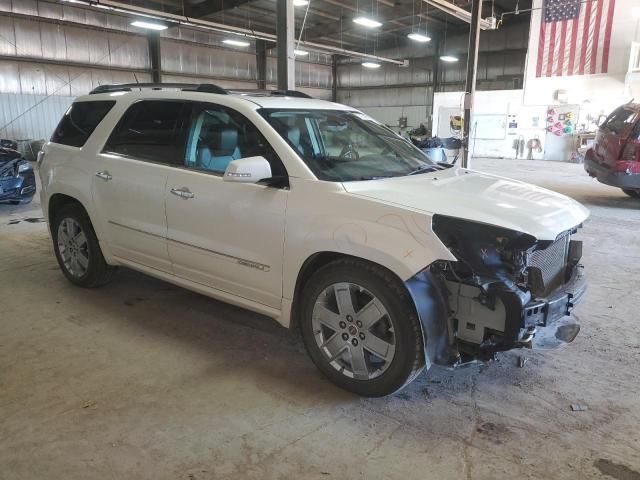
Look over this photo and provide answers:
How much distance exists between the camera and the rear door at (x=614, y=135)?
8398 millimetres

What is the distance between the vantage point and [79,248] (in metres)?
4.31

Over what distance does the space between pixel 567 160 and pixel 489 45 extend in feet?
28.3

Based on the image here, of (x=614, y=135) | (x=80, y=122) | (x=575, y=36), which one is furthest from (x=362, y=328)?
(x=575, y=36)

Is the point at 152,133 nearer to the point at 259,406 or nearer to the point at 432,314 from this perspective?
the point at 259,406

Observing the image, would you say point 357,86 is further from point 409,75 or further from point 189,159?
point 189,159

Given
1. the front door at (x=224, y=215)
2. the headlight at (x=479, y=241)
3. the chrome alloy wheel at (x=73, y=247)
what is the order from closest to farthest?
the headlight at (x=479, y=241) < the front door at (x=224, y=215) < the chrome alloy wheel at (x=73, y=247)

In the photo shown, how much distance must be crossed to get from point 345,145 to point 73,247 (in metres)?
2.61

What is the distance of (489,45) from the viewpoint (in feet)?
81.1

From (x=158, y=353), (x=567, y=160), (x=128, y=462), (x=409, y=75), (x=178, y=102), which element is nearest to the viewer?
(x=128, y=462)

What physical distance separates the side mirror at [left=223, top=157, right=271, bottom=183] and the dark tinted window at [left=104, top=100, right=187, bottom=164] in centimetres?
80

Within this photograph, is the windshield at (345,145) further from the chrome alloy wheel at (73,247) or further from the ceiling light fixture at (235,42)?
the ceiling light fixture at (235,42)

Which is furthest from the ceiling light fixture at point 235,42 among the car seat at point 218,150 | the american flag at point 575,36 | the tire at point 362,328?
the tire at point 362,328

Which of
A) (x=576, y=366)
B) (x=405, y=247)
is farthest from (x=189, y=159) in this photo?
(x=576, y=366)

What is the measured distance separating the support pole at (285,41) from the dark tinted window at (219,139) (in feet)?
14.1
